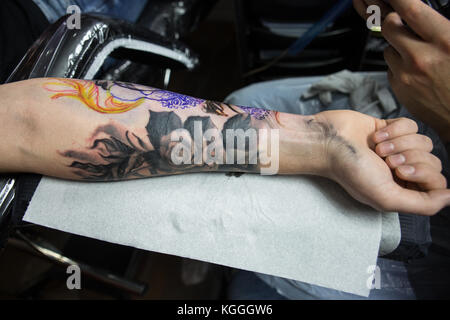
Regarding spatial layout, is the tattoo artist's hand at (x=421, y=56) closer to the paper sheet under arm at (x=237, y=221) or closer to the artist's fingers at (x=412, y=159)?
the artist's fingers at (x=412, y=159)

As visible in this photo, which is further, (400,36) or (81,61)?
(81,61)

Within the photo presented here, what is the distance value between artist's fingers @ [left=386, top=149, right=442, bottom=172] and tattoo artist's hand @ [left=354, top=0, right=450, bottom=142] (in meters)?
0.14

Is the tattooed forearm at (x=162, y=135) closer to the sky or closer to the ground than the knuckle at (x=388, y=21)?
closer to the ground

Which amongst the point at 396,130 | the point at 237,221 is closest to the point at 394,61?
the point at 396,130

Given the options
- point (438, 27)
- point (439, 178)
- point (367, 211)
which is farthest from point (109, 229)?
point (438, 27)

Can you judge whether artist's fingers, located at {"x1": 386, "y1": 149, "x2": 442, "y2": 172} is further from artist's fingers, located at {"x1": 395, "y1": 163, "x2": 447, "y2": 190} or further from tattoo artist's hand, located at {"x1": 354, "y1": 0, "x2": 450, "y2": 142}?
tattoo artist's hand, located at {"x1": 354, "y1": 0, "x2": 450, "y2": 142}

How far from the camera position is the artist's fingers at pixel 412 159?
0.59 m

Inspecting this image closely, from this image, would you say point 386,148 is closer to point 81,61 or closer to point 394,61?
point 394,61

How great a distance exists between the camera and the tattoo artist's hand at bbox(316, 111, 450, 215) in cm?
56

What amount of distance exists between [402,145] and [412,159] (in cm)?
3

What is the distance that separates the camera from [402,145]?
2.00ft

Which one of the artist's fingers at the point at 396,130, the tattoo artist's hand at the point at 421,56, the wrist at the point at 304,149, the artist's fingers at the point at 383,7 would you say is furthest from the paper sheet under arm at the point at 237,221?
the artist's fingers at the point at 383,7
